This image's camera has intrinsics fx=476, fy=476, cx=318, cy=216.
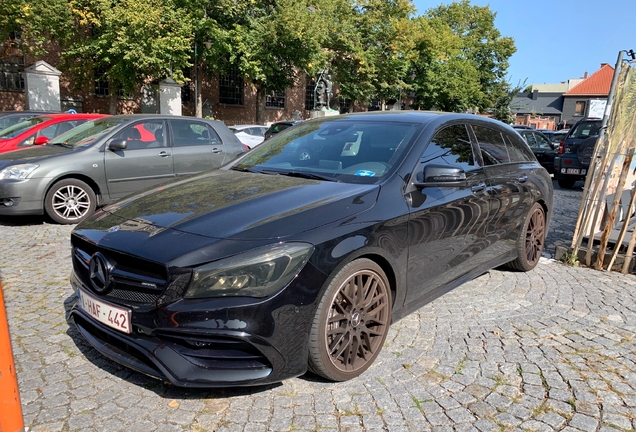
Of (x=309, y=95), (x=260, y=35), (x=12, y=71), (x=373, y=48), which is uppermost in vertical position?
(x=373, y=48)

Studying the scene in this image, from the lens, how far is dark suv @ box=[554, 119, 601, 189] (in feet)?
41.1

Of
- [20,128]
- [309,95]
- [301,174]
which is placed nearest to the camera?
[301,174]

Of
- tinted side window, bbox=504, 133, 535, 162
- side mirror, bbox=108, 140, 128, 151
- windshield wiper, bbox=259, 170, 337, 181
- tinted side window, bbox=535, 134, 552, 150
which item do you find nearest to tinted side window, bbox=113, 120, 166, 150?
side mirror, bbox=108, 140, 128, 151

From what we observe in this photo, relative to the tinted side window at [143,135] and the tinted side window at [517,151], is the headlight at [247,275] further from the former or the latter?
the tinted side window at [143,135]

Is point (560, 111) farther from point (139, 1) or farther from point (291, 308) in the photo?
point (291, 308)

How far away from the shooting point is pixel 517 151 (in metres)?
5.08

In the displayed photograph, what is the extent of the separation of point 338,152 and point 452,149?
99 centimetres

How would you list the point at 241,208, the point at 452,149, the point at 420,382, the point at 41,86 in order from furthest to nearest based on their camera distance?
the point at 41,86, the point at 452,149, the point at 420,382, the point at 241,208

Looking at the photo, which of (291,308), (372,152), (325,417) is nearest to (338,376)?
(325,417)

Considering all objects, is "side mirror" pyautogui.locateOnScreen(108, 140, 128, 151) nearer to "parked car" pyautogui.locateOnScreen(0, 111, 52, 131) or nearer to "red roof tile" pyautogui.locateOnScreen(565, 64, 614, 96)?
"parked car" pyautogui.locateOnScreen(0, 111, 52, 131)

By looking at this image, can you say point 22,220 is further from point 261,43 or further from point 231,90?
point 231,90

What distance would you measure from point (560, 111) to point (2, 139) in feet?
264

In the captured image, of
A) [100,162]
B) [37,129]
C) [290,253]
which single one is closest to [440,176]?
[290,253]

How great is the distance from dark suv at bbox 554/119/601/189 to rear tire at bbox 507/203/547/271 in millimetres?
8114
